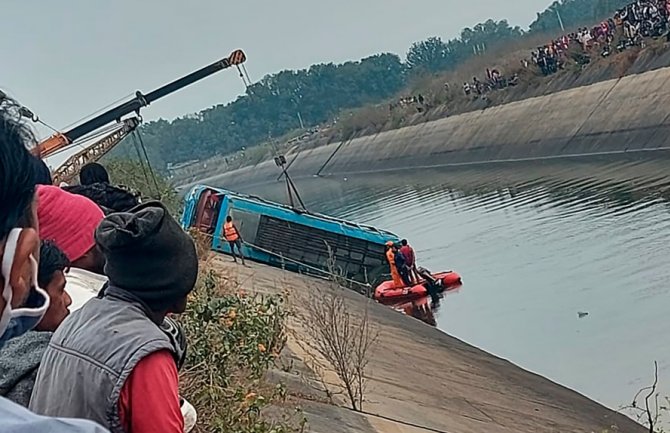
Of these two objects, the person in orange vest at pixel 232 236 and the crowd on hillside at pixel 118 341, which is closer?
the crowd on hillside at pixel 118 341

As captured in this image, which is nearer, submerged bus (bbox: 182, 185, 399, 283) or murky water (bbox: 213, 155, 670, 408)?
murky water (bbox: 213, 155, 670, 408)

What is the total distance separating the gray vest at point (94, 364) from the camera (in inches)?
104

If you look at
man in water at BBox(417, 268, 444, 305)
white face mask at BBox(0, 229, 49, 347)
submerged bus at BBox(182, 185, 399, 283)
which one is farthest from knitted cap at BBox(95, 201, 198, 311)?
submerged bus at BBox(182, 185, 399, 283)

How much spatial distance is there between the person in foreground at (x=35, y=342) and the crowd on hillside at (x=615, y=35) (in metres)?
39.8

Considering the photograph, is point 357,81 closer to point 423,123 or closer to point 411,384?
point 423,123

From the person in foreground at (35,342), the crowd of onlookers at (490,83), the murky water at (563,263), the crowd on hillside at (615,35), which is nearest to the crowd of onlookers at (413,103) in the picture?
the crowd of onlookers at (490,83)

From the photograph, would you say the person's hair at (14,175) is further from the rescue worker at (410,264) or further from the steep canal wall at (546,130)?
the steep canal wall at (546,130)

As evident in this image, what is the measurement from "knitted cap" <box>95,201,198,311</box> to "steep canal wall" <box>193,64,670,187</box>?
1363 inches

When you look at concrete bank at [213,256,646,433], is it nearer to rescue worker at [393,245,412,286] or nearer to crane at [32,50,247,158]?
rescue worker at [393,245,412,286]

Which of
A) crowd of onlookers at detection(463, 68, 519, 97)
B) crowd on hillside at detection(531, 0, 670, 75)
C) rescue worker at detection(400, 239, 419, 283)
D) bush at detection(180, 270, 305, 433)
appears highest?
bush at detection(180, 270, 305, 433)

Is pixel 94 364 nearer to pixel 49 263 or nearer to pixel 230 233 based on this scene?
pixel 49 263

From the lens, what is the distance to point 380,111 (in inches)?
3157

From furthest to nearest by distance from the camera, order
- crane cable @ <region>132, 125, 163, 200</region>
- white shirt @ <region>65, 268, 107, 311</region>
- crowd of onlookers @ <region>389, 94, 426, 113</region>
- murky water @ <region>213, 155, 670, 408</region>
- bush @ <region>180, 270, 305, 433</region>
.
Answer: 1. crowd of onlookers @ <region>389, 94, 426, 113</region>
2. crane cable @ <region>132, 125, 163, 200</region>
3. murky water @ <region>213, 155, 670, 408</region>
4. bush @ <region>180, 270, 305, 433</region>
5. white shirt @ <region>65, 268, 107, 311</region>

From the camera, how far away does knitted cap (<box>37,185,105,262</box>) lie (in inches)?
143
